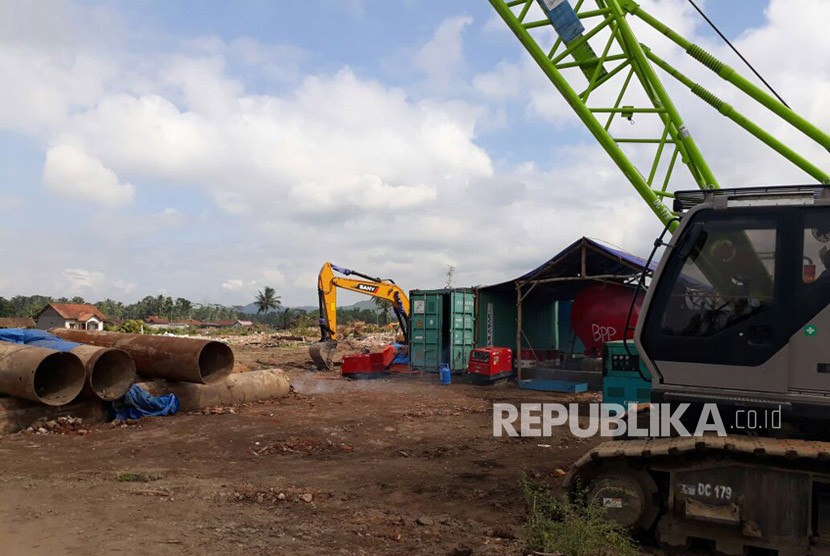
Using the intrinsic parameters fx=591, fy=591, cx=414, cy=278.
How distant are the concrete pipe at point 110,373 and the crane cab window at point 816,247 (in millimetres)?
10857

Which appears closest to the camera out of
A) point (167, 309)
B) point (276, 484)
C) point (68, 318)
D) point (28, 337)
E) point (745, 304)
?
point (745, 304)

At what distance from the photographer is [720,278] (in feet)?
15.9

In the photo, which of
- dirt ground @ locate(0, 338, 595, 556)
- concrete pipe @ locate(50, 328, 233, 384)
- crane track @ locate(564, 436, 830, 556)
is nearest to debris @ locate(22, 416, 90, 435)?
dirt ground @ locate(0, 338, 595, 556)

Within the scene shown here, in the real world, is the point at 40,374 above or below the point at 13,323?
below

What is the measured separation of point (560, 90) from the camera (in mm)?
8266

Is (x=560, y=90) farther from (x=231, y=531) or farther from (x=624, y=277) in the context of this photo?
(x=624, y=277)

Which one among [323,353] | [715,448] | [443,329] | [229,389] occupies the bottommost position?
[229,389]

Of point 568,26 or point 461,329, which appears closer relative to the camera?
point 568,26

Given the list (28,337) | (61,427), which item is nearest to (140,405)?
(61,427)

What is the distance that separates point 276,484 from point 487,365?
1143 centimetres

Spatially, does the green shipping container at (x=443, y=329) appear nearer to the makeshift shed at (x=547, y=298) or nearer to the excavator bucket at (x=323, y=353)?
the makeshift shed at (x=547, y=298)

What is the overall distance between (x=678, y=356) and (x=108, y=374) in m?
10.5

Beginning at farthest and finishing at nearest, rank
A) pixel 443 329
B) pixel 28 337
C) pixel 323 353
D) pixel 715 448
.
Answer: pixel 323 353
pixel 443 329
pixel 28 337
pixel 715 448

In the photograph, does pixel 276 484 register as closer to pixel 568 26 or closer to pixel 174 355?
pixel 174 355
